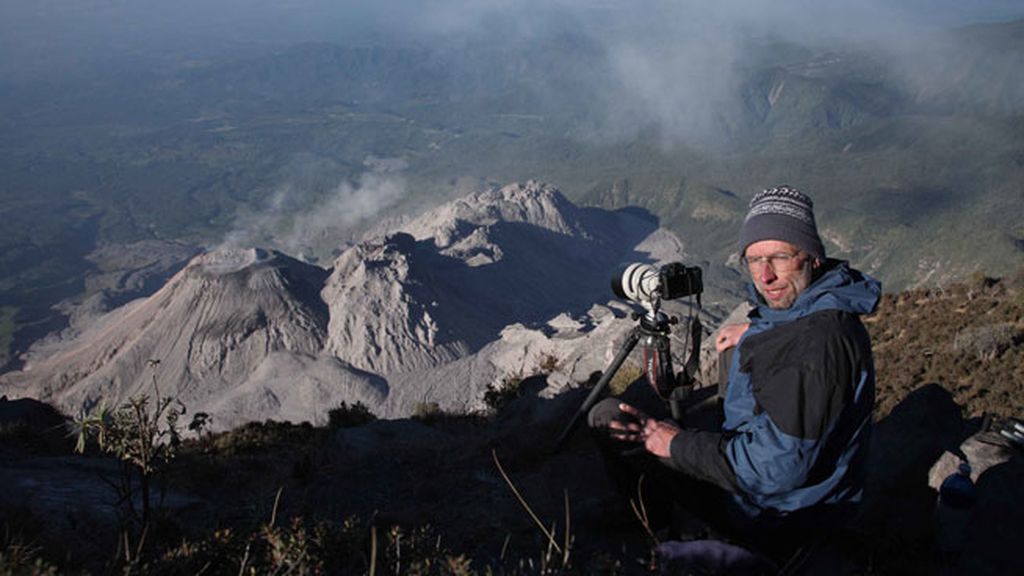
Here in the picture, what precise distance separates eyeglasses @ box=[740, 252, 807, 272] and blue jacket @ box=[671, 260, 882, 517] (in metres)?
0.16

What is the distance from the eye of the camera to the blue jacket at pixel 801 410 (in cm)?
299

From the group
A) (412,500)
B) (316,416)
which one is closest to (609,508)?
(412,500)

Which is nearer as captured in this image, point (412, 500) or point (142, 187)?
point (412, 500)

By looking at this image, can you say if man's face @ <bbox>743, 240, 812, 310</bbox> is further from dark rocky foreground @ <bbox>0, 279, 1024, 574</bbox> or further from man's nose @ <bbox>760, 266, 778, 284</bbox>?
dark rocky foreground @ <bbox>0, 279, 1024, 574</bbox>

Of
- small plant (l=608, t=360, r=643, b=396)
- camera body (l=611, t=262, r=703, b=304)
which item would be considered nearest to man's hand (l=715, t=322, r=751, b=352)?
camera body (l=611, t=262, r=703, b=304)

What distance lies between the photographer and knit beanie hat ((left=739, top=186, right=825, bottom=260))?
11.3 feet

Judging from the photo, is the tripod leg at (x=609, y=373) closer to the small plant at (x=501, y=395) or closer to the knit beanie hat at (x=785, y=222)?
the knit beanie hat at (x=785, y=222)

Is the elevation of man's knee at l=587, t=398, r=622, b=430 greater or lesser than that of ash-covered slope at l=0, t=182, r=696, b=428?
greater

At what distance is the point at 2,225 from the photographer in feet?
458

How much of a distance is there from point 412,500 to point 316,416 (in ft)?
116

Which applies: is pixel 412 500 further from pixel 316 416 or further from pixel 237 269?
pixel 237 269

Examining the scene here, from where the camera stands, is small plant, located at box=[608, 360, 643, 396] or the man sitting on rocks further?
small plant, located at box=[608, 360, 643, 396]

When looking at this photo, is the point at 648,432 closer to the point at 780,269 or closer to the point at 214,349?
the point at 780,269

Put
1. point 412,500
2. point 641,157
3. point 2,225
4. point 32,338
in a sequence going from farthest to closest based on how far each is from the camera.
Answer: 1. point 641,157
2. point 2,225
3. point 32,338
4. point 412,500
